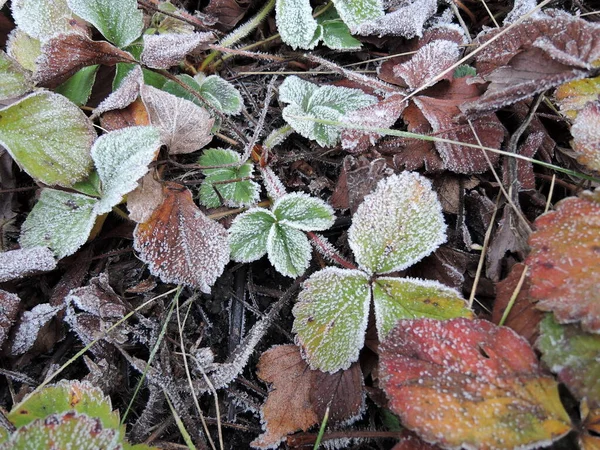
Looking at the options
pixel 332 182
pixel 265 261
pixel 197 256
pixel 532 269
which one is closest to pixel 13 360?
pixel 197 256

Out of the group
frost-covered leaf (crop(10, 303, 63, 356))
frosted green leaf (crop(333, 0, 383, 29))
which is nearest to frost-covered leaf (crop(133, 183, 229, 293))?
frost-covered leaf (crop(10, 303, 63, 356))

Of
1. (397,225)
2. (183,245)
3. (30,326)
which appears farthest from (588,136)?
(30,326)

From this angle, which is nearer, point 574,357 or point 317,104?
point 574,357

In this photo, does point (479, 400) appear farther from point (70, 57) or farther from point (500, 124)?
point (70, 57)

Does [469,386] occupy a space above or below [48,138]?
below

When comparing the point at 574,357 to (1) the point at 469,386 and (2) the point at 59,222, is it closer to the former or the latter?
(1) the point at 469,386

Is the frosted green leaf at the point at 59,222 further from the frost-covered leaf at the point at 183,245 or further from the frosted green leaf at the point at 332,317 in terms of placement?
the frosted green leaf at the point at 332,317
